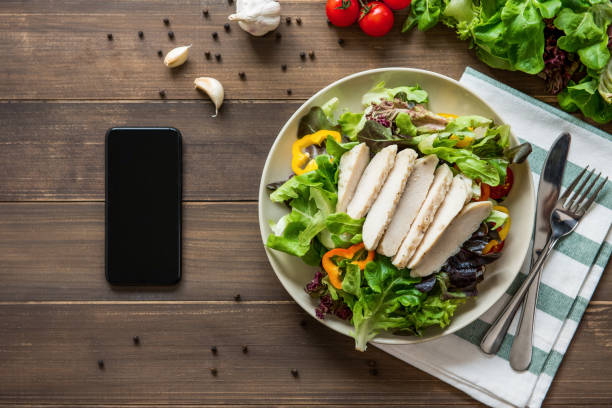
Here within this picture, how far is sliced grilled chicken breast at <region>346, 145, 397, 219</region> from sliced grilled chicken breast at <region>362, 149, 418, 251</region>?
3cm

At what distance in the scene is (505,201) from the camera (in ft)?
6.86

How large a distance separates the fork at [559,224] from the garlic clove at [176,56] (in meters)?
1.68

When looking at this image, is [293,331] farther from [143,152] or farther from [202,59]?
[202,59]

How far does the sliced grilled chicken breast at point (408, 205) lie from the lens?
1.91 meters

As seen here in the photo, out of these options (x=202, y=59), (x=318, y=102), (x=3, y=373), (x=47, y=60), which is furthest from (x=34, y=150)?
(x=318, y=102)

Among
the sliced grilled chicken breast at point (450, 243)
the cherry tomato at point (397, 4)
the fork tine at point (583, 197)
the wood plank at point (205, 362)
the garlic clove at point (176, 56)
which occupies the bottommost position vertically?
the wood plank at point (205, 362)

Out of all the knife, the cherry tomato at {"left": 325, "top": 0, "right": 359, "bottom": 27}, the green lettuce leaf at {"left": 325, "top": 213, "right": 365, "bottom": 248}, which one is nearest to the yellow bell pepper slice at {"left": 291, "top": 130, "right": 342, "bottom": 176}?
the green lettuce leaf at {"left": 325, "top": 213, "right": 365, "bottom": 248}

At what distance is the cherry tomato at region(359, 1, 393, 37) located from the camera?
2133mm

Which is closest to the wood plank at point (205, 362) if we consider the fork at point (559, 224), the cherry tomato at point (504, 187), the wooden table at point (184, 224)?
the wooden table at point (184, 224)

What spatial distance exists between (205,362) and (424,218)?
1.16 metres

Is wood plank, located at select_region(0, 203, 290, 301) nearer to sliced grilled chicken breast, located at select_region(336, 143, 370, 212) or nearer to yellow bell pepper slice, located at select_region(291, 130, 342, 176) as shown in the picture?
yellow bell pepper slice, located at select_region(291, 130, 342, 176)

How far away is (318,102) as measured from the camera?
2.08m

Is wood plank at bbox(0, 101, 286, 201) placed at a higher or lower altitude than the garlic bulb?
lower

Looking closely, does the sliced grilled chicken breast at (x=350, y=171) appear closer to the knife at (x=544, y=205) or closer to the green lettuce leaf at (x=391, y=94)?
the green lettuce leaf at (x=391, y=94)
